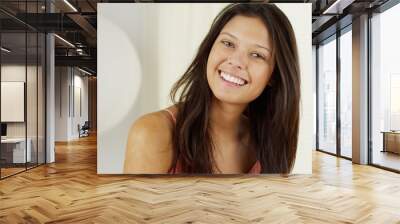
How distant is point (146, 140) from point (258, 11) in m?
2.60

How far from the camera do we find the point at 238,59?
5910 millimetres

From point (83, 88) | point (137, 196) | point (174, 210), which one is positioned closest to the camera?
point (174, 210)

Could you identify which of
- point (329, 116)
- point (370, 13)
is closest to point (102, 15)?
point (370, 13)

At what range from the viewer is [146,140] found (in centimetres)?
615

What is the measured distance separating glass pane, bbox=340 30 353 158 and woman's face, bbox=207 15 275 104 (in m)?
3.76

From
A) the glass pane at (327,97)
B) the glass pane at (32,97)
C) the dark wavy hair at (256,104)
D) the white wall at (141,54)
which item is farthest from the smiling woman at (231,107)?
the glass pane at (327,97)

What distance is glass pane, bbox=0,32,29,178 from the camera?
255 inches

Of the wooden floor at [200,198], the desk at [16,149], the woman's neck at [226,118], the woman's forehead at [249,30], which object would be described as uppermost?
the woman's forehead at [249,30]

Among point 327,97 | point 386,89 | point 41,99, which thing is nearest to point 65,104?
point 41,99

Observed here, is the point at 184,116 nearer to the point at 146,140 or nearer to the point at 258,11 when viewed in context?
the point at 146,140

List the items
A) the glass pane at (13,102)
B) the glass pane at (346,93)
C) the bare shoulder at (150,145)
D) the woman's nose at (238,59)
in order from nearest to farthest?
the woman's nose at (238,59) → the bare shoulder at (150,145) → the glass pane at (13,102) → the glass pane at (346,93)

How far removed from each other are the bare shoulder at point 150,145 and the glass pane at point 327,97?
552 centimetres

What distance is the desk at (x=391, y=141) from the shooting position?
742 cm

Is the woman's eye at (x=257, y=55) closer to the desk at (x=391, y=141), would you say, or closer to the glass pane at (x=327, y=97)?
the desk at (x=391, y=141)
